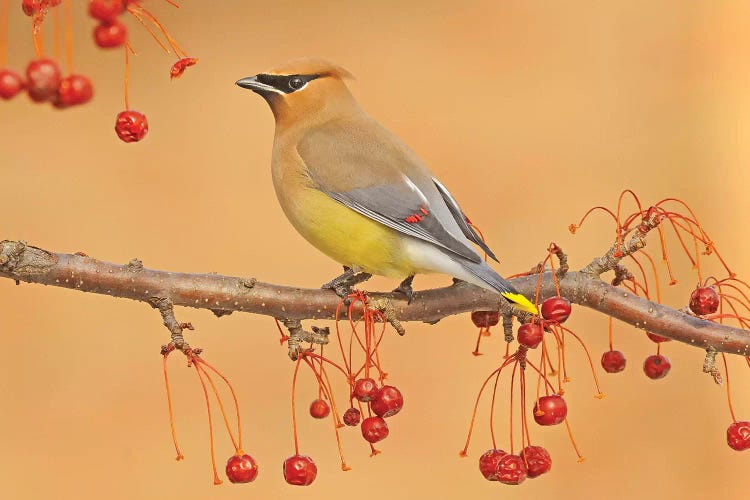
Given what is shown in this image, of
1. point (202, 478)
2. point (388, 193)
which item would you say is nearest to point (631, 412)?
point (202, 478)

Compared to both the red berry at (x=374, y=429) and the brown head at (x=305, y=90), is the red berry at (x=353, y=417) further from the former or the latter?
the brown head at (x=305, y=90)

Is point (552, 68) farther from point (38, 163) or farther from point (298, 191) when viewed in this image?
point (298, 191)

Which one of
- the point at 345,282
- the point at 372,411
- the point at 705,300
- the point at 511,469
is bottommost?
the point at 511,469

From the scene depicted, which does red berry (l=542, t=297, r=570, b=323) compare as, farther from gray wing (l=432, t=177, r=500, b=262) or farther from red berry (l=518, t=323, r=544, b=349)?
gray wing (l=432, t=177, r=500, b=262)

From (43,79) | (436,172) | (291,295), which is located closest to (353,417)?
(291,295)

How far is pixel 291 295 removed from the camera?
185 centimetres

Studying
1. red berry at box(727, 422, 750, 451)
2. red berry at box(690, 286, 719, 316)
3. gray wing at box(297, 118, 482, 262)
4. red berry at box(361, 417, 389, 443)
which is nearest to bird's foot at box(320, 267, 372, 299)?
gray wing at box(297, 118, 482, 262)

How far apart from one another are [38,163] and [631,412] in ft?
7.30

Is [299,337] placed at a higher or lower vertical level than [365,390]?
higher

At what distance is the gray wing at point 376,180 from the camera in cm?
204

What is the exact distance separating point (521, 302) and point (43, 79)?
815 mm

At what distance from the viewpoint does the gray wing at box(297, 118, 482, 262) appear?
2.04 metres

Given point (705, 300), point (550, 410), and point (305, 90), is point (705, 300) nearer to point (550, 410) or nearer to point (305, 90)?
point (550, 410)

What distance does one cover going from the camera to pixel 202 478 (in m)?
3.80
